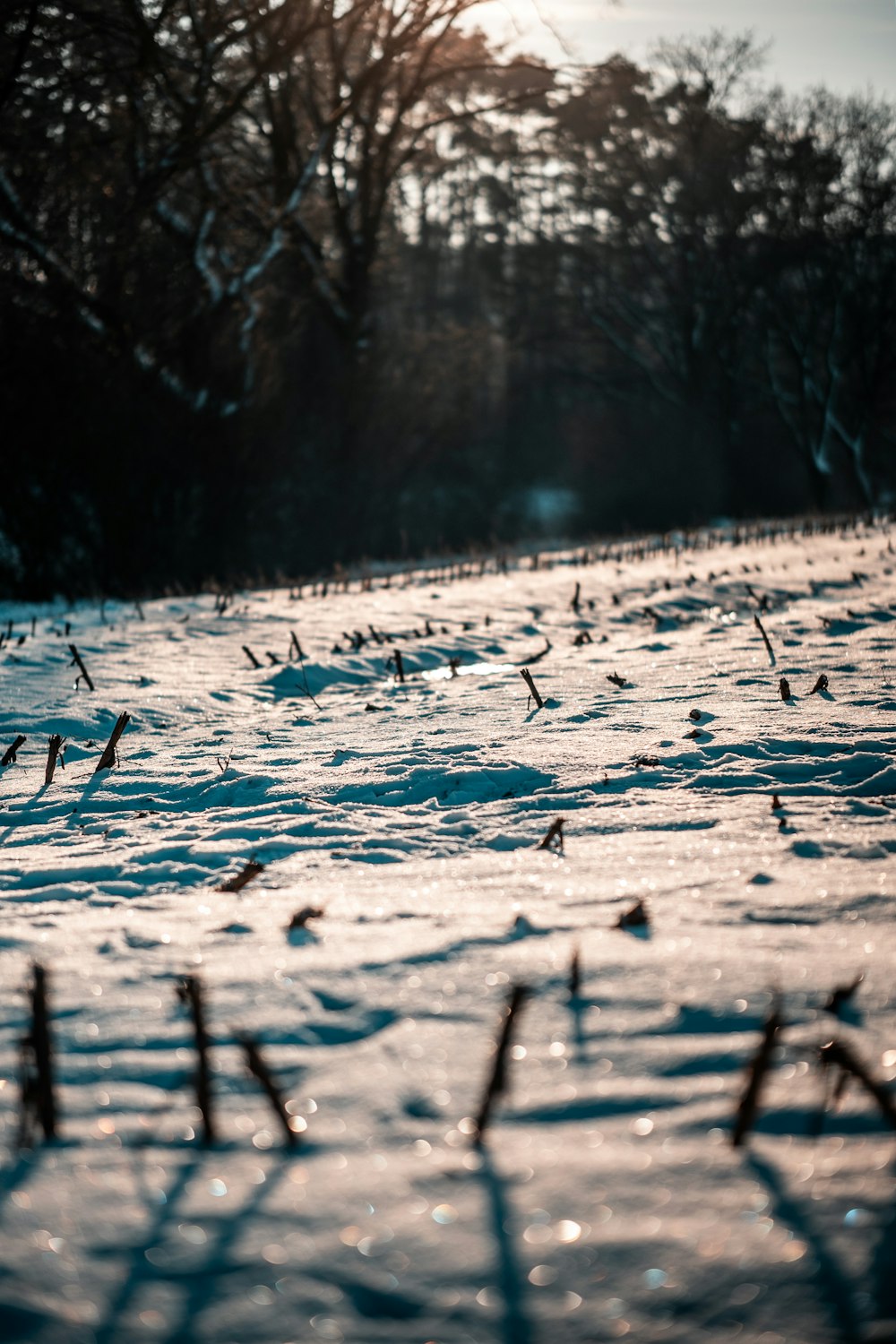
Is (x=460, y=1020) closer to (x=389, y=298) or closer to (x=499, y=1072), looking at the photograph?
(x=499, y=1072)

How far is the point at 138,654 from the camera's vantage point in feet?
22.5

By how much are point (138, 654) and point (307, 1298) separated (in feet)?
19.3

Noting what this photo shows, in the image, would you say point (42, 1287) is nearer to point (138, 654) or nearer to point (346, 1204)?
point (346, 1204)

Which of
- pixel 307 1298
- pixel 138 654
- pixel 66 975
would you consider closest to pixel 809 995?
pixel 307 1298

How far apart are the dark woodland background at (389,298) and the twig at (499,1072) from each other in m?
11.8

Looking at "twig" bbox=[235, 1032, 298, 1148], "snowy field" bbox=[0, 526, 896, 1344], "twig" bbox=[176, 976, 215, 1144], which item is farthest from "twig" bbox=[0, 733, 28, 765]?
"twig" bbox=[235, 1032, 298, 1148]

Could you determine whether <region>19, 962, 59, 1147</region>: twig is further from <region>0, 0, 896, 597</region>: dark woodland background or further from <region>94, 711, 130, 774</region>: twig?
<region>0, 0, 896, 597</region>: dark woodland background

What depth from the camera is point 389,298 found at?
23.7m

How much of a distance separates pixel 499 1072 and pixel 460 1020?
0.88 feet

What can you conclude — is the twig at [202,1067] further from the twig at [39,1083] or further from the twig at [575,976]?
the twig at [575,976]

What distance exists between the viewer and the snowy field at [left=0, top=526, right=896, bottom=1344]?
140cm

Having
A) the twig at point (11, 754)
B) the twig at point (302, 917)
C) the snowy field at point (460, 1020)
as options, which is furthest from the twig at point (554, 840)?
the twig at point (11, 754)

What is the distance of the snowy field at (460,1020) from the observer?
140cm

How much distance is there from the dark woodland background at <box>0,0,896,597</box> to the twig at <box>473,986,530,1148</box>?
1176cm
